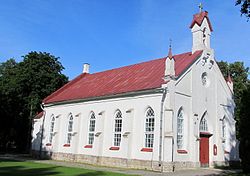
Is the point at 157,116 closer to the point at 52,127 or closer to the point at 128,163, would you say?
the point at 128,163

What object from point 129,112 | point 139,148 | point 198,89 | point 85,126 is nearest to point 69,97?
point 85,126

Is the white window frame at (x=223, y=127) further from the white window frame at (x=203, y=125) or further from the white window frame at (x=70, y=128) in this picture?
the white window frame at (x=70, y=128)

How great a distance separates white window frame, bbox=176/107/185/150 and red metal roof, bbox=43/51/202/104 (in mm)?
3203

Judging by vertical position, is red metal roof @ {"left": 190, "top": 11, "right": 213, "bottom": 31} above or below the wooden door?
above

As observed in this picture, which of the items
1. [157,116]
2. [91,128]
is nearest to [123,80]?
[91,128]

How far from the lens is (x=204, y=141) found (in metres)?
26.2

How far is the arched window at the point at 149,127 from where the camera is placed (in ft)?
78.0

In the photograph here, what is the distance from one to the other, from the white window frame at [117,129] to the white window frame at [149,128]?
3242 mm

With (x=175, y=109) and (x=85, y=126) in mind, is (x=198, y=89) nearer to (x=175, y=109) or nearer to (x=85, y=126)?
(x=175, y=109)

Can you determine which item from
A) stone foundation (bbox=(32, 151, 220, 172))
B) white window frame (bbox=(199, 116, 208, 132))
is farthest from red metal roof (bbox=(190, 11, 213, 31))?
stone foundation (bbox=(32, 151, 220, 172))

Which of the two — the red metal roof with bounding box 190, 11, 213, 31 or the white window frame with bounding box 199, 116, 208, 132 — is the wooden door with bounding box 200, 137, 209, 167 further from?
the red metal roof with bounding box 190, 11, 213, 31

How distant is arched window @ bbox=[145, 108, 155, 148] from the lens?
Result: 23.8 m

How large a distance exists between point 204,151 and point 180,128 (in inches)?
140

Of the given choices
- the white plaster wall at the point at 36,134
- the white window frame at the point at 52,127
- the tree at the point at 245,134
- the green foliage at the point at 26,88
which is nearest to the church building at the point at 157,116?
the white window frame at the point at 52,127
